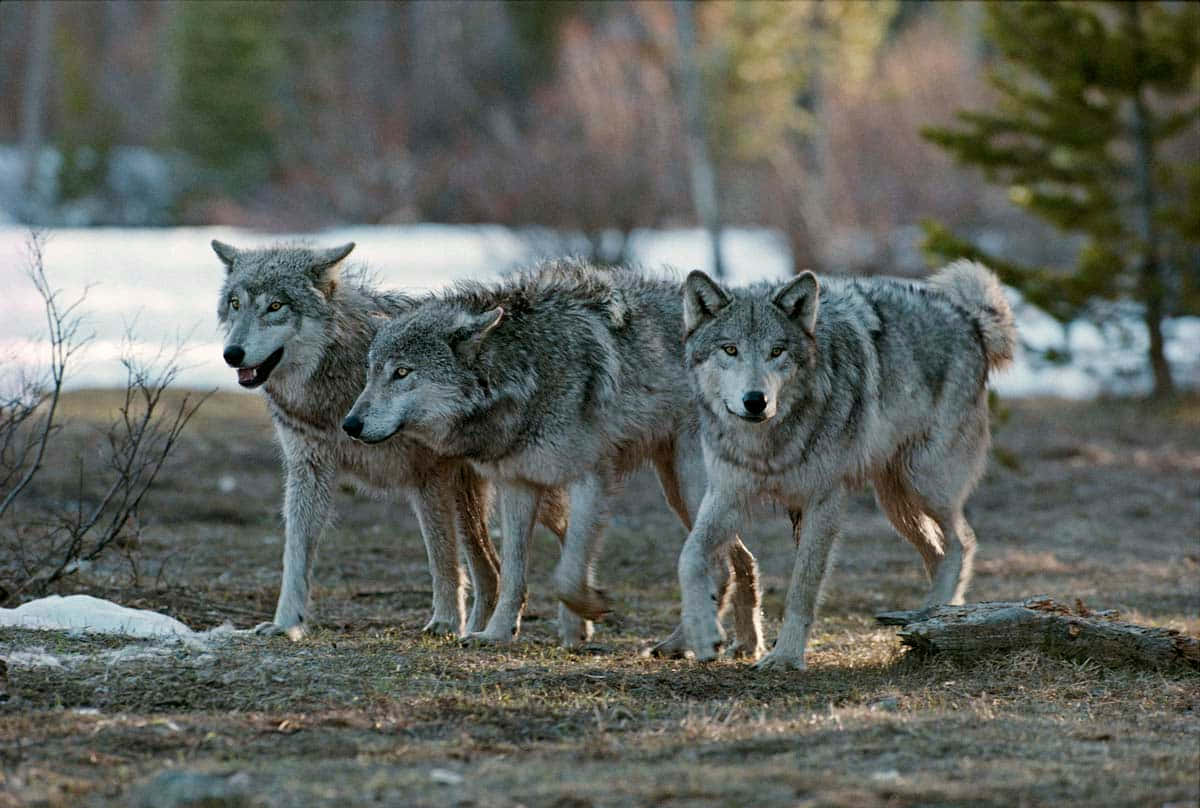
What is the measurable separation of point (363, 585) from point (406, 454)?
2.33 metres

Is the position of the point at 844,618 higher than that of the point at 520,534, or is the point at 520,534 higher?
the point at 520,534

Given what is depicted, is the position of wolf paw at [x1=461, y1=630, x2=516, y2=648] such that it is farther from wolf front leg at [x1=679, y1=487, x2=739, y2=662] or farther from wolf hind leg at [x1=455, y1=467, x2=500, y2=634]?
wolf front leg at [x1=679, y1=487, x2=739, y2=662]

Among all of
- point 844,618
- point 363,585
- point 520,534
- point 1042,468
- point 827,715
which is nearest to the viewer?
point 827,715

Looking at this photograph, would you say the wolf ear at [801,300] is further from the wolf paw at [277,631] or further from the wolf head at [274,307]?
the wolf paw at [277,631]

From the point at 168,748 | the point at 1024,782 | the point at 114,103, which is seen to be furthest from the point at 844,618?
the point at 114,103

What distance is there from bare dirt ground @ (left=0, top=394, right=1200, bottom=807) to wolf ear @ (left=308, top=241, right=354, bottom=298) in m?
1.91

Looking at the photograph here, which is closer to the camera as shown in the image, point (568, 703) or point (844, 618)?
point (568, 703)

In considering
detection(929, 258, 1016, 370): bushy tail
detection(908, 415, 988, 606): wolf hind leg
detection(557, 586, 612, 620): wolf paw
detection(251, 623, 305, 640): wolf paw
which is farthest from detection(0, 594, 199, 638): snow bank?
detection(929, 258, 1016, 370): bushy tail

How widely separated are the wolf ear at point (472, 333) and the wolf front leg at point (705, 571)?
1.43 m

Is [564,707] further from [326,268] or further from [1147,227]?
[1147,227]

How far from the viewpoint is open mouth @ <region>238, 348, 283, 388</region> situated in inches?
316

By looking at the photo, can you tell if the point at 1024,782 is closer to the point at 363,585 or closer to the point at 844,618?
the point at 844,618

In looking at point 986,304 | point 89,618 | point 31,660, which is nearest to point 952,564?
point 986,304

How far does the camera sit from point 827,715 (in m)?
6.18
